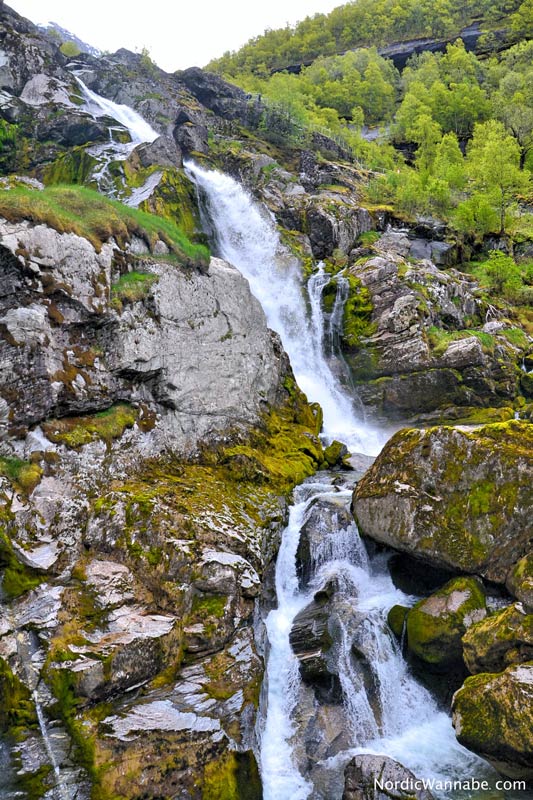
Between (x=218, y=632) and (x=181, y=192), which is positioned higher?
(x=181, y=192)

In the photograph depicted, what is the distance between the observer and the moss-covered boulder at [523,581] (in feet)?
30.6

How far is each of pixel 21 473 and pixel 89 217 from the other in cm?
852

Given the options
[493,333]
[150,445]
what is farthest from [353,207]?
[150,445]

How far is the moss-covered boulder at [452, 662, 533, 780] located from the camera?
7.74 meters

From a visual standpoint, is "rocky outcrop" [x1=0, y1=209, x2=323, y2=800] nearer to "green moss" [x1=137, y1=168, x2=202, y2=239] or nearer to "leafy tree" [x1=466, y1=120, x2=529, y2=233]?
"green moss" [x1=137, y1=168, x2=202, y2=239]

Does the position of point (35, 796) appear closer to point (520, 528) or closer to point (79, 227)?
point (520, 528)

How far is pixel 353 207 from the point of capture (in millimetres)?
37438

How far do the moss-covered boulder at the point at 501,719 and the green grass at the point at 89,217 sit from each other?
46.2 feet

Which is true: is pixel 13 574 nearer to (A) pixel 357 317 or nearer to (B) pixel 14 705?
(B) pixel 14 705

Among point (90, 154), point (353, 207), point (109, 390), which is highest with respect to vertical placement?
point (90, 154)

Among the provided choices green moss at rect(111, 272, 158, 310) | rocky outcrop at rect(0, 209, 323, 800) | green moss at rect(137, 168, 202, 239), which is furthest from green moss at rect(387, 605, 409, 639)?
green moss at rect(137, 168, 202, 239)

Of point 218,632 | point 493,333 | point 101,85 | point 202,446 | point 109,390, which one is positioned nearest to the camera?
point 218,632

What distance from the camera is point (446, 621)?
33.2ft

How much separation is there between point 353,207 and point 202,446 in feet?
93.9
